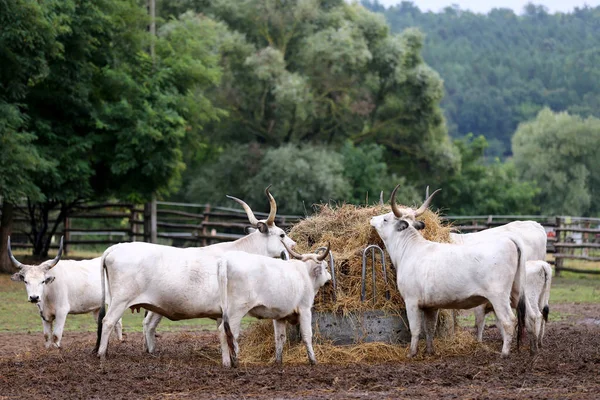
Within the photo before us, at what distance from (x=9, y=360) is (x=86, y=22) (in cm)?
1499

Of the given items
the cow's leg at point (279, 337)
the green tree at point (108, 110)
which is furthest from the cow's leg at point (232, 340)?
the green tree at point (108, 110)

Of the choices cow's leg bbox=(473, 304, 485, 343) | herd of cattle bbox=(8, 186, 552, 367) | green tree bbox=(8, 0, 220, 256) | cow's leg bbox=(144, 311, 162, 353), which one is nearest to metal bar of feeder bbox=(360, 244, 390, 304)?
herd of cattle bbox=(8, 186, 552, 367)

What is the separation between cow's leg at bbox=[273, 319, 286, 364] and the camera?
11354 millimetres

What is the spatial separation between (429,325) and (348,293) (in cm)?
115

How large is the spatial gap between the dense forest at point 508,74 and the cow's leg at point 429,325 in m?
80.1

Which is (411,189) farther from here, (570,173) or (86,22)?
(86,22)

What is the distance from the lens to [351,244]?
12781 mm

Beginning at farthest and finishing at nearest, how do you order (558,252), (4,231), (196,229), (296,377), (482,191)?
(482,191) → (196,229) → (558,252) → (4,231) → (296,377)

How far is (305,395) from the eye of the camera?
29.2ft

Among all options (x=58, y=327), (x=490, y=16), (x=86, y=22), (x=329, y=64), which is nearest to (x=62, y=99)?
(x=86, y=22)

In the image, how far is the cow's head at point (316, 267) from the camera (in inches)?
460

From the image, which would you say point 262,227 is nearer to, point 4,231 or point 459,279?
point 459,279

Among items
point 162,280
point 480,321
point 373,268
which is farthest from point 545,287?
point 162,280

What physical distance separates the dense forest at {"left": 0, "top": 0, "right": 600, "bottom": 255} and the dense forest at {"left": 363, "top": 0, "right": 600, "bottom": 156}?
38166mm
